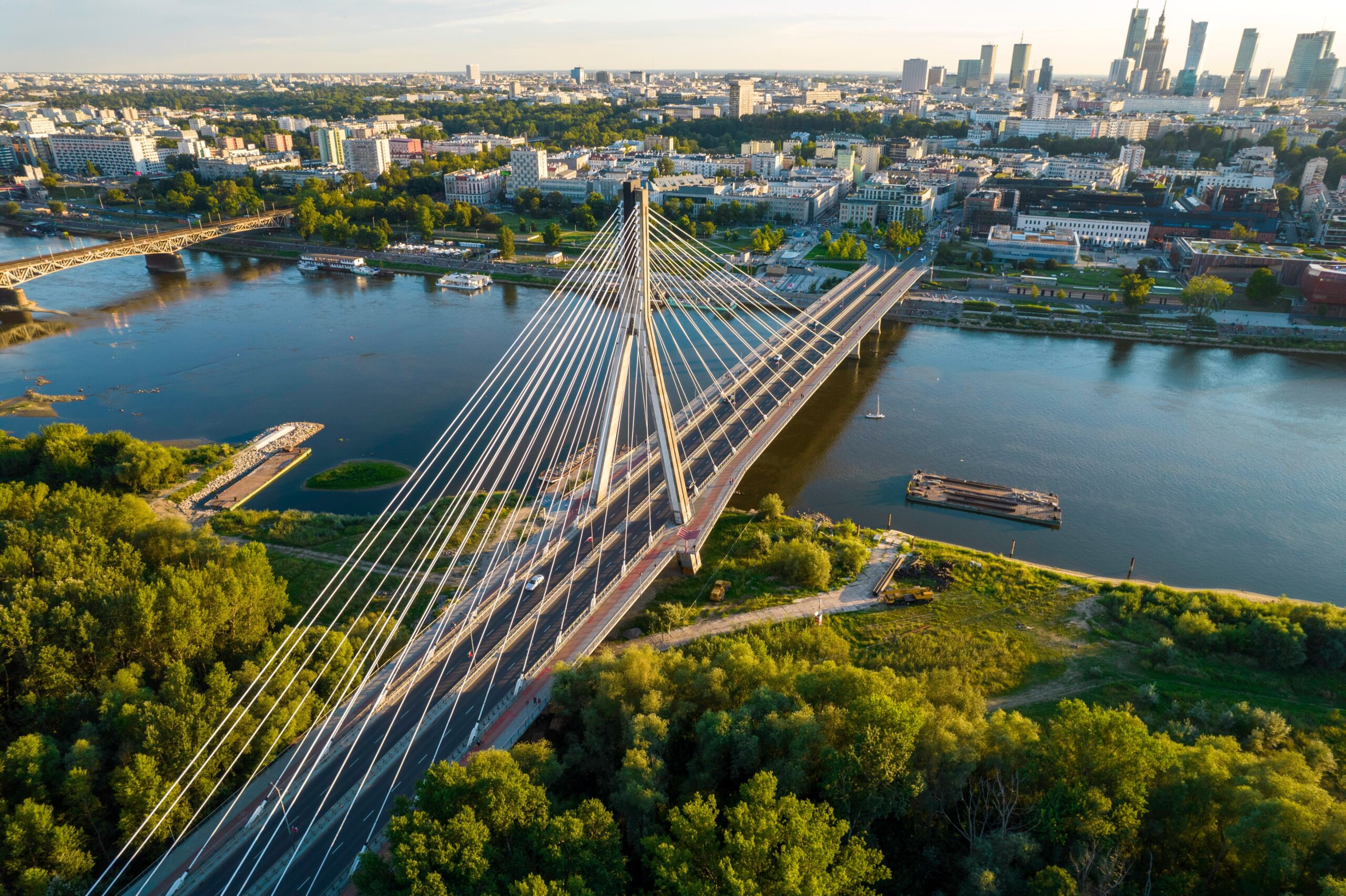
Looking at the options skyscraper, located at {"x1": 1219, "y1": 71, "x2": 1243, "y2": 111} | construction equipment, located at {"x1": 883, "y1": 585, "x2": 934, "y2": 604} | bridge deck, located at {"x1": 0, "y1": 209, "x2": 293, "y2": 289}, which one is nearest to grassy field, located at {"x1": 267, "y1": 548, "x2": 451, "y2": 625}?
construction equipment, located at {"x1": 883, "y1": 585, "x2": 934, "y2": 604}

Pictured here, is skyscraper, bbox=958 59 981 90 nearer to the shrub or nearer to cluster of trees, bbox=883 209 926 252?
cluster of trees, bbox=883 209 926 252

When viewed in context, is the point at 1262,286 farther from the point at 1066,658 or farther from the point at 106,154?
the point at 106,154

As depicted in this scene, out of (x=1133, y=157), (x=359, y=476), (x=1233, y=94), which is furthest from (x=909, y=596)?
(x=1233, y=94)

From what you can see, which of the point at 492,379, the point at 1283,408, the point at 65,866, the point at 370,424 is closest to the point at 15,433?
the point at 370,424

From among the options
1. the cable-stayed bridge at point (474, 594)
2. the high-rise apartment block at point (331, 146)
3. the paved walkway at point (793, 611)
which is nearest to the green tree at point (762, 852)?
the cable-stayed bridge at point (474, 594)

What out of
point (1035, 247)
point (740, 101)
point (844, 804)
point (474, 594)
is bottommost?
point (474, 594)

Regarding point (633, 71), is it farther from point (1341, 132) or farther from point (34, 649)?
point (34, 649)
